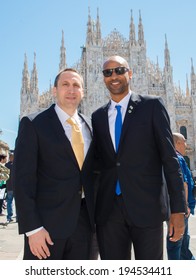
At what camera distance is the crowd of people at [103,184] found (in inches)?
93.0

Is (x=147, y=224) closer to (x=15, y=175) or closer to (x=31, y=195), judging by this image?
(x=31, y=195)

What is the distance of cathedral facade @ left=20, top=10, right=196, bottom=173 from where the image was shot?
3188 cm

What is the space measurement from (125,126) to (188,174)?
239 cm

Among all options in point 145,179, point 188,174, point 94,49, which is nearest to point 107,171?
point 145,179

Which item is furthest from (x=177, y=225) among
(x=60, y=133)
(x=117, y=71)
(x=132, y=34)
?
(x=132, y=34)

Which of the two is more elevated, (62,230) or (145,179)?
(145,179)

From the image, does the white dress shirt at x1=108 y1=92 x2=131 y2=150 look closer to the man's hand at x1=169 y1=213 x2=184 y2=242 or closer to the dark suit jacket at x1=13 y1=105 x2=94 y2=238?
the dark suit jacket at x1=13 y1=105 x2=94 y2=238

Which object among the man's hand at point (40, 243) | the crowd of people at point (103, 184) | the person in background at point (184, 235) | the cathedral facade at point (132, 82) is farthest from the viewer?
the cathedral facade at point (132, 82)

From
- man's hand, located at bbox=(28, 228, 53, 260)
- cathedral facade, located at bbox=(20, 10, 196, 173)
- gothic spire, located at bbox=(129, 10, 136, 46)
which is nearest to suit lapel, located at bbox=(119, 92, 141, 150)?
man's hand, located at bbox=(28, 228, 53, 260)

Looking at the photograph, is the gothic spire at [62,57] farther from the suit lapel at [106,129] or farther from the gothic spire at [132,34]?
the suit lapel at [106,129]

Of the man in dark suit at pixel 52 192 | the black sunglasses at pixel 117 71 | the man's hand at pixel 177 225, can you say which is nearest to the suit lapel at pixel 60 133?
the man in dark suit at pixel 52 192

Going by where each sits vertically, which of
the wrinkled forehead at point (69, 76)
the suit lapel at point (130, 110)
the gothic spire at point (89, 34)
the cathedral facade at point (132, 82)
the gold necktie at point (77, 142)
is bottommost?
the gold necktie at point (77, 142)

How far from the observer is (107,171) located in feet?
8.38
